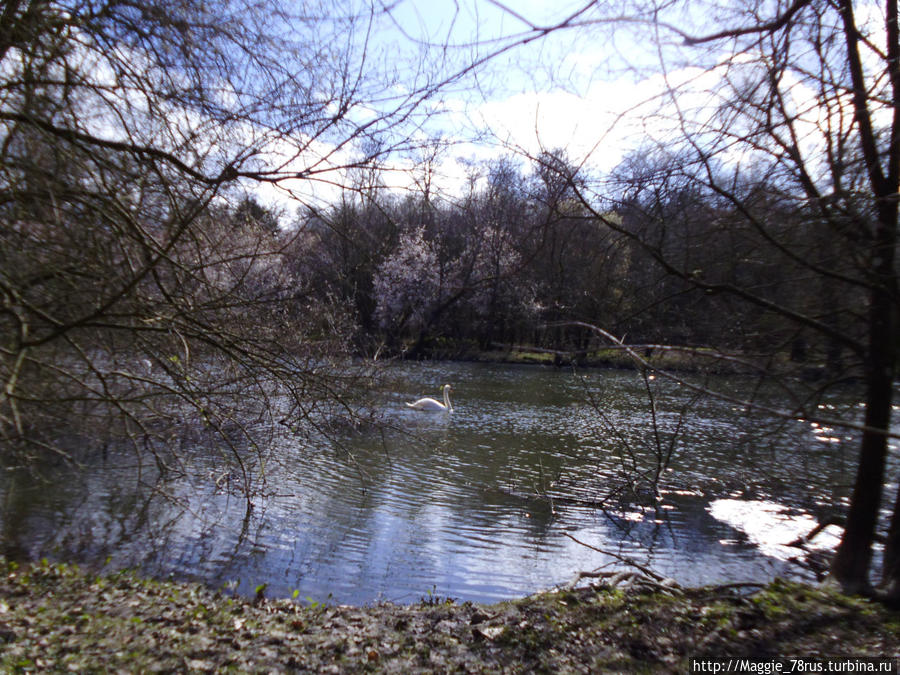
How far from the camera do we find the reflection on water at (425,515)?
21.6 feet

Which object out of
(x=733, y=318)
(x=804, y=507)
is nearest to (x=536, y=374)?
(x=804, y=507)

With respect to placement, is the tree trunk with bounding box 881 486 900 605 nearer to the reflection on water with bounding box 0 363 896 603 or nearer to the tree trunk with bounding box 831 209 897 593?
the tree trunk with bounding box 831 209 897 593

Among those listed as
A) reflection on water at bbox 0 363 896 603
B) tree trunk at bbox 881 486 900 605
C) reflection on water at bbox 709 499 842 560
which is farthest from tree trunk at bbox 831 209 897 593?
reflection on water at bbox 709 499 842 560

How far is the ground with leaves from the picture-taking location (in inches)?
142

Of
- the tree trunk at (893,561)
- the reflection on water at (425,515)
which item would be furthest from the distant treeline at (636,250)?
the tree trunk at (893,561)

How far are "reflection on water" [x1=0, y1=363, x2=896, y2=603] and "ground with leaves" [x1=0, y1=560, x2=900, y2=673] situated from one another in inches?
51.1

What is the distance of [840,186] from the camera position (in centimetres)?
375

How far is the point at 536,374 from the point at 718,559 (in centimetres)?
2266

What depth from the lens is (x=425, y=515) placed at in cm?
888

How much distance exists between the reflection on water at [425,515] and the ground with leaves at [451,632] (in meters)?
1.30

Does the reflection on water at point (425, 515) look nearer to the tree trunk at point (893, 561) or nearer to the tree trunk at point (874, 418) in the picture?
the tree trunk at point (874, 418)

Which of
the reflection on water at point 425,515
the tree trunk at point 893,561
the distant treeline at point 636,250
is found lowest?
the reflection on water at point 425,515

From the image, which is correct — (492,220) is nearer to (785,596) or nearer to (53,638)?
(785,596)

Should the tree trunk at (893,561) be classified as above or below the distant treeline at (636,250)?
below
